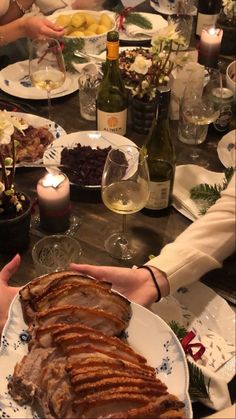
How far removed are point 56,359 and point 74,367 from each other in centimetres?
6

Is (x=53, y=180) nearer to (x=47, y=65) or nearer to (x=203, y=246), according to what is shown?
(x=203, y=246)

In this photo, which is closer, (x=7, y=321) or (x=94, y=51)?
(x=7, y=321)

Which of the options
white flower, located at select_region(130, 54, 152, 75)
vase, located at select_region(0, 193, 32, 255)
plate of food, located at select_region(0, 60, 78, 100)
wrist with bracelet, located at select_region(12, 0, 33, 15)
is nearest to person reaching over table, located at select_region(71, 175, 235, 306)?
vase, located at select_region(0, 193, 32, 255)

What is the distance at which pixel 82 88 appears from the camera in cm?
177

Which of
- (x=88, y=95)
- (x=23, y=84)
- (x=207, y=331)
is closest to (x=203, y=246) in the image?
(x=207, y=331)

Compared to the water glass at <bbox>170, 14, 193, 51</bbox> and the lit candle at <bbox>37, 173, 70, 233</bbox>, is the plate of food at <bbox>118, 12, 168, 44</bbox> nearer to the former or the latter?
the water glass at <bbox>170, 14, 193, 51</bbox>

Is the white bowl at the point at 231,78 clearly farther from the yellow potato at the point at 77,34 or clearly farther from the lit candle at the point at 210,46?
the yellow potato at the point at 77,34

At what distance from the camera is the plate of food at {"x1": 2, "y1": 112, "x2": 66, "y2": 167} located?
1.55m

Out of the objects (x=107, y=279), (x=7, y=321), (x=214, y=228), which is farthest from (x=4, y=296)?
(x=214, y=228)

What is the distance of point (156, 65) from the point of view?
64.6 inches

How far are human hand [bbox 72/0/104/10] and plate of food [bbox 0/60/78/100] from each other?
0.64 metres

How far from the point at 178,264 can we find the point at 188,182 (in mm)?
380

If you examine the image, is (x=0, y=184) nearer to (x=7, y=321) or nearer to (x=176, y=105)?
(x=7, y=321)

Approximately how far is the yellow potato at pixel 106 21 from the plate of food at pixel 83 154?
77 centimetres
